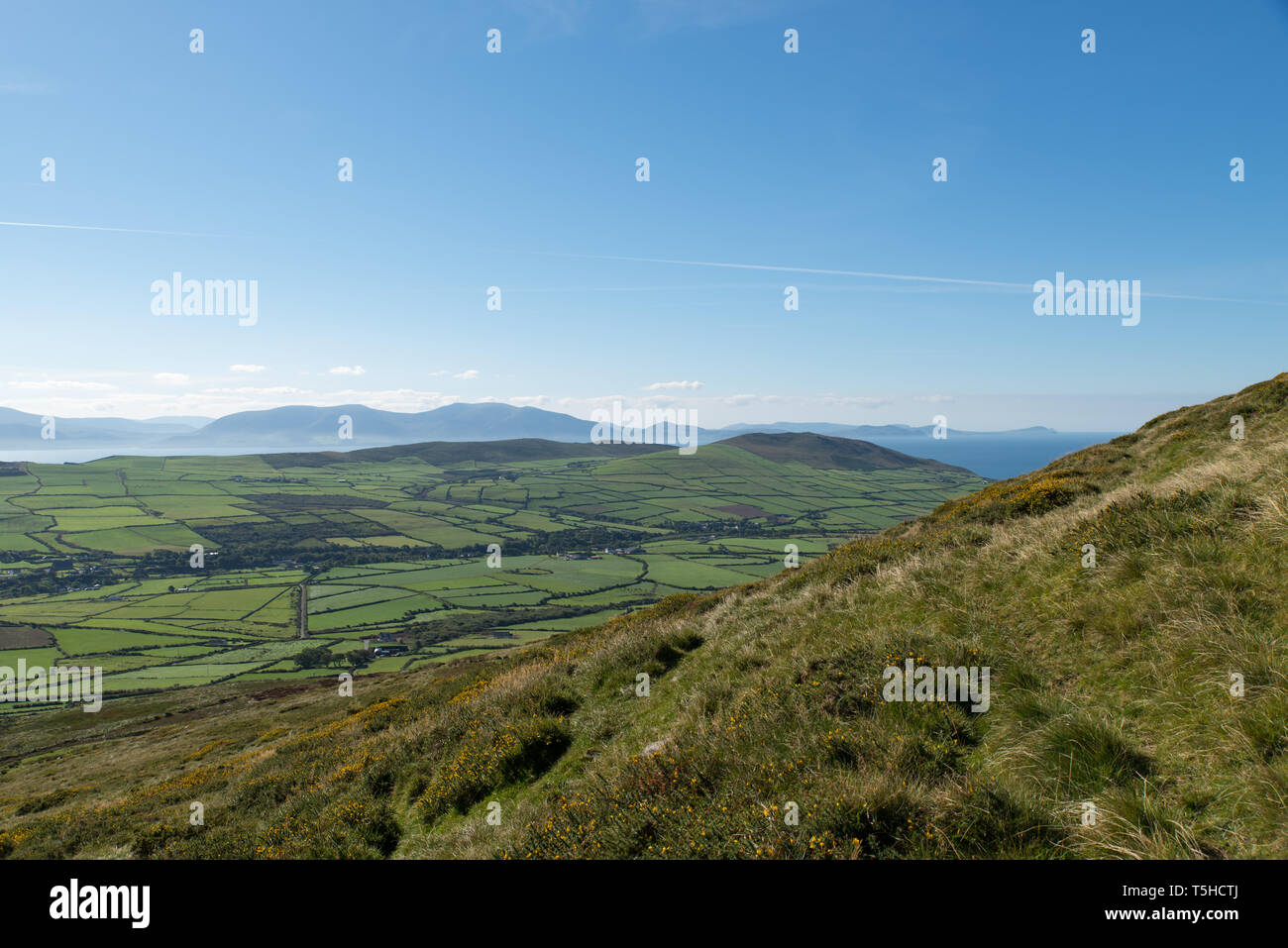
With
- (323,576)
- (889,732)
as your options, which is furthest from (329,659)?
(889,732)

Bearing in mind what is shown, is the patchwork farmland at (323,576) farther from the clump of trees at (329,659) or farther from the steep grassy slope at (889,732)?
the steep grassy slope at (889,732)

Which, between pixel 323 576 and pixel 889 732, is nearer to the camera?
pixel 889 732

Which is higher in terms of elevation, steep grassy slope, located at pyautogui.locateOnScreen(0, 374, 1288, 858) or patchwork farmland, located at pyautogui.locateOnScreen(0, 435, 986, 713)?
steep grassy slope, located at pyautogui.locateOnScreen(0, 374, 1288, 858)

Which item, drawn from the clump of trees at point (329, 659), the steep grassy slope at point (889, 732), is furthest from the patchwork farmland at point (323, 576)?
the steep grassy slope at point (889, 732)

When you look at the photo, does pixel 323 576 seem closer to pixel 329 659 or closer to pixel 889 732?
pixel 329 659

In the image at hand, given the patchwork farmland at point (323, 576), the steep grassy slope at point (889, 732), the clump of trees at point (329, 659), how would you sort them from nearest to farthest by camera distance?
the steep grassy slope at point (889, 732)
the clump of trees at point (329, 659)
the patchwork farmland at point (323, 576)

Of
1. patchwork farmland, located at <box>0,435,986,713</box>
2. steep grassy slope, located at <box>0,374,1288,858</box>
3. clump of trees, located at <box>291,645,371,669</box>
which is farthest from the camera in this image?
patchwork farmland, located at <box>0,435,986,713</box>

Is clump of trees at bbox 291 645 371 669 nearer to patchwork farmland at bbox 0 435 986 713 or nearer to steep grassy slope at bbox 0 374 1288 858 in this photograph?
patchwork farmland at bbox 0 435 986 713

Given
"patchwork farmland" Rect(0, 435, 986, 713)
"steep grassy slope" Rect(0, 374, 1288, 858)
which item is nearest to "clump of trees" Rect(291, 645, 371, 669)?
"patchwork farmland" Rect(0, 435, 986, 713)

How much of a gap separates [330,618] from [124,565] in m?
81.7

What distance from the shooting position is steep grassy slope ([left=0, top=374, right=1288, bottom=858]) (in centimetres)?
434

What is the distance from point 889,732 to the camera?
232 inches

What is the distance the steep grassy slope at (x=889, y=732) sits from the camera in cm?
434

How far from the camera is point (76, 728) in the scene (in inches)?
2019
